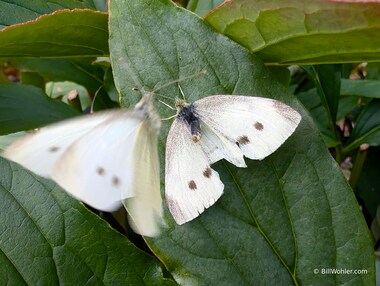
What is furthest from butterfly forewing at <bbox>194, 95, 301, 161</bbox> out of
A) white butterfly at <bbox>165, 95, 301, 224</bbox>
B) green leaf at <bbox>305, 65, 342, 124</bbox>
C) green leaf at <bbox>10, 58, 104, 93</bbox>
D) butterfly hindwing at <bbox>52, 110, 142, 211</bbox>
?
green leaf at <bbox>10, 58, 104, 93</bbox>

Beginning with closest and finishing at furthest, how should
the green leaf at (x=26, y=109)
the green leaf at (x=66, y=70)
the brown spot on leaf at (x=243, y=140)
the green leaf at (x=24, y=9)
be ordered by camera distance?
the brown spot on leaf at (x=243, y=140), the green leaf at (x=24, y=9), the green leaf at (x=26, y=109), the green leaf at (x=66, y=70)

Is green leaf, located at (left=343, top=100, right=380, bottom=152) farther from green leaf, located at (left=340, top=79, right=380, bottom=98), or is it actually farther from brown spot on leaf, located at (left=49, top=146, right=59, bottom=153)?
brown spot on leaf, located at (left=49, top=146, right=59, bottom=153)

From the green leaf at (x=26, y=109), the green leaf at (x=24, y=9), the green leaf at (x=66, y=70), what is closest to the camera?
the green leaf at (x=24, y=9)

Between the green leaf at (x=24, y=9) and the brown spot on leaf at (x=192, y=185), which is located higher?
the green leaf at (x=24, y=9)

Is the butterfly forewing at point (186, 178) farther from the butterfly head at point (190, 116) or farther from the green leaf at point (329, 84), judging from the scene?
the green leaf at point (329, 84)

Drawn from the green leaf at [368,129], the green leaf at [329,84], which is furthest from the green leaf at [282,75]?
the green leaf at [368,129]

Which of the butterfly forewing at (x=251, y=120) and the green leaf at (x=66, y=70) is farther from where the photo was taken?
the green leaf at (x=66, y=70)

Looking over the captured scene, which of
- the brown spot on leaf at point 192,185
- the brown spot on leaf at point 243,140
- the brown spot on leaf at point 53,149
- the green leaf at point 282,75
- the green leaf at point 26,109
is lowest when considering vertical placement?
the green leaf at point 26,109

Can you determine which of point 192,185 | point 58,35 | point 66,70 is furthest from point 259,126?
point 66,70
